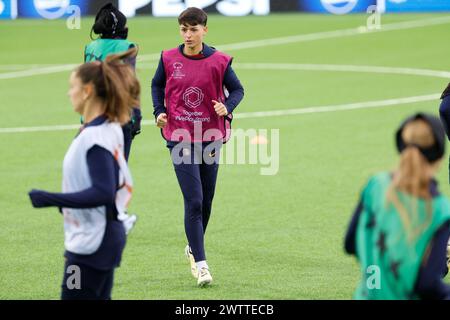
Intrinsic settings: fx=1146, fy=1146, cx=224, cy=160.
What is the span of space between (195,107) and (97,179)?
385 cm

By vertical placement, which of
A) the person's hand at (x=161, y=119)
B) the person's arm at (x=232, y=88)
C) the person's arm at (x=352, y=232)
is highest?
the person's arm at (x=232, y=88)

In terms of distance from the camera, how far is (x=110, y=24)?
1134 centimetres

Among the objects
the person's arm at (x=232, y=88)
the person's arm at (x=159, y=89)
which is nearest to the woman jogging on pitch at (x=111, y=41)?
the person's arm at (x=159, y=89)

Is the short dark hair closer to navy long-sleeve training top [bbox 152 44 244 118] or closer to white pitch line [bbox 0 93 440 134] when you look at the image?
navy long-sleeve training top [bbox 152 44 244 118]

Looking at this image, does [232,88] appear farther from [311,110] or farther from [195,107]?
[311,110]

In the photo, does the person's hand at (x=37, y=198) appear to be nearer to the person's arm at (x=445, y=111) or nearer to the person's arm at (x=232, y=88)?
the person's arm at (x=232, y=88)

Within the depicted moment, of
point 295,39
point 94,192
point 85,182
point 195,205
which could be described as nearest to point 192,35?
point 195,205

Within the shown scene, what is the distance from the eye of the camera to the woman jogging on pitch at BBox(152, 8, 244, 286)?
10.4 metres

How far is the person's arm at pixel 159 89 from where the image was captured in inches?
418

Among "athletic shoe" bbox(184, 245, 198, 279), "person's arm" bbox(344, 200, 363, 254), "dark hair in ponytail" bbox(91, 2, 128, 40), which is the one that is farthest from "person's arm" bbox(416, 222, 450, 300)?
"dark hair in ponytail" bbox(91, 2, 128, 40)

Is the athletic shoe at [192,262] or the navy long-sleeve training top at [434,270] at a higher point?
the athletic shoe at [192,262]

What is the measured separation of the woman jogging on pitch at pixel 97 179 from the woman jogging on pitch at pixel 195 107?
3.29m

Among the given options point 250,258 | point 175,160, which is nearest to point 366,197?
point 175,160

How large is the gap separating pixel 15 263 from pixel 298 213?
3.69 meters
